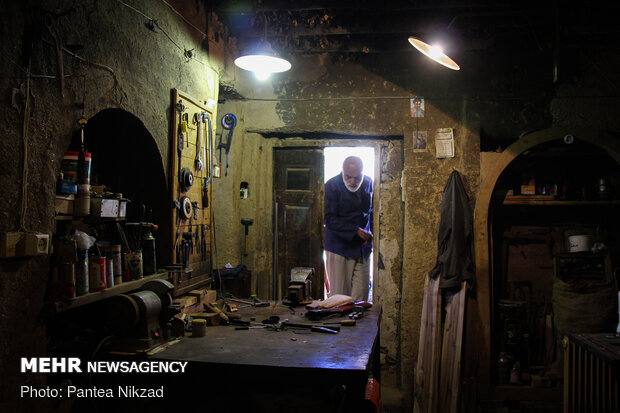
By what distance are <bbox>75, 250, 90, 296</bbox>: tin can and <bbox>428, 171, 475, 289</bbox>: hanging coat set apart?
A: 3.10 meters

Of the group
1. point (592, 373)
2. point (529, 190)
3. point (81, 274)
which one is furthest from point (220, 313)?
point (529, 190)

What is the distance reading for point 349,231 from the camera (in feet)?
16.2

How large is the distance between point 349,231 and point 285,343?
2.43 meters

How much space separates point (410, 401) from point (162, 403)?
9.59 ft

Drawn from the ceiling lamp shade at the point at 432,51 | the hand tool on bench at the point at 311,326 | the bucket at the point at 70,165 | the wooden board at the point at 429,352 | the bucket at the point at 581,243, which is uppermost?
the ceiling lamp shade at the point at 432,51

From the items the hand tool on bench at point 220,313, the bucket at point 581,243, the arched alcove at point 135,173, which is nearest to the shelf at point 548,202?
the bucket at point 581,243

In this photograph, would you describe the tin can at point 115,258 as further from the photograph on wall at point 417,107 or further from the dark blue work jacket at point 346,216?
the photograph on wall at point 417,107

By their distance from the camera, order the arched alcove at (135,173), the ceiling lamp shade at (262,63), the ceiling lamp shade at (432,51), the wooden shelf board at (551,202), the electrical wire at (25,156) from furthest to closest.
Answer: the wooden shelf board at (551,202) → the ceiling lamp shade at (262,63) → the ceiling lamp shade at (432,51) → the arched alcove at (135,173) → the electrical wire at (25,156)

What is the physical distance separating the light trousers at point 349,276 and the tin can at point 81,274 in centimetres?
300

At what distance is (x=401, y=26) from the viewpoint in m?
4.52

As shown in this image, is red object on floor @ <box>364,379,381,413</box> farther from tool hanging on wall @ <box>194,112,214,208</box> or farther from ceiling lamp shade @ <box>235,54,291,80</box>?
ceiling lamp shade @ <box>235,54,291,80</box>

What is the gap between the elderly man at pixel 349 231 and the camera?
495 cm

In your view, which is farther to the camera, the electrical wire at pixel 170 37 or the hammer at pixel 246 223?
the hammer at pixel 246 223

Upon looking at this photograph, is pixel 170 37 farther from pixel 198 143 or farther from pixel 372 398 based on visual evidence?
pixel 372 398
